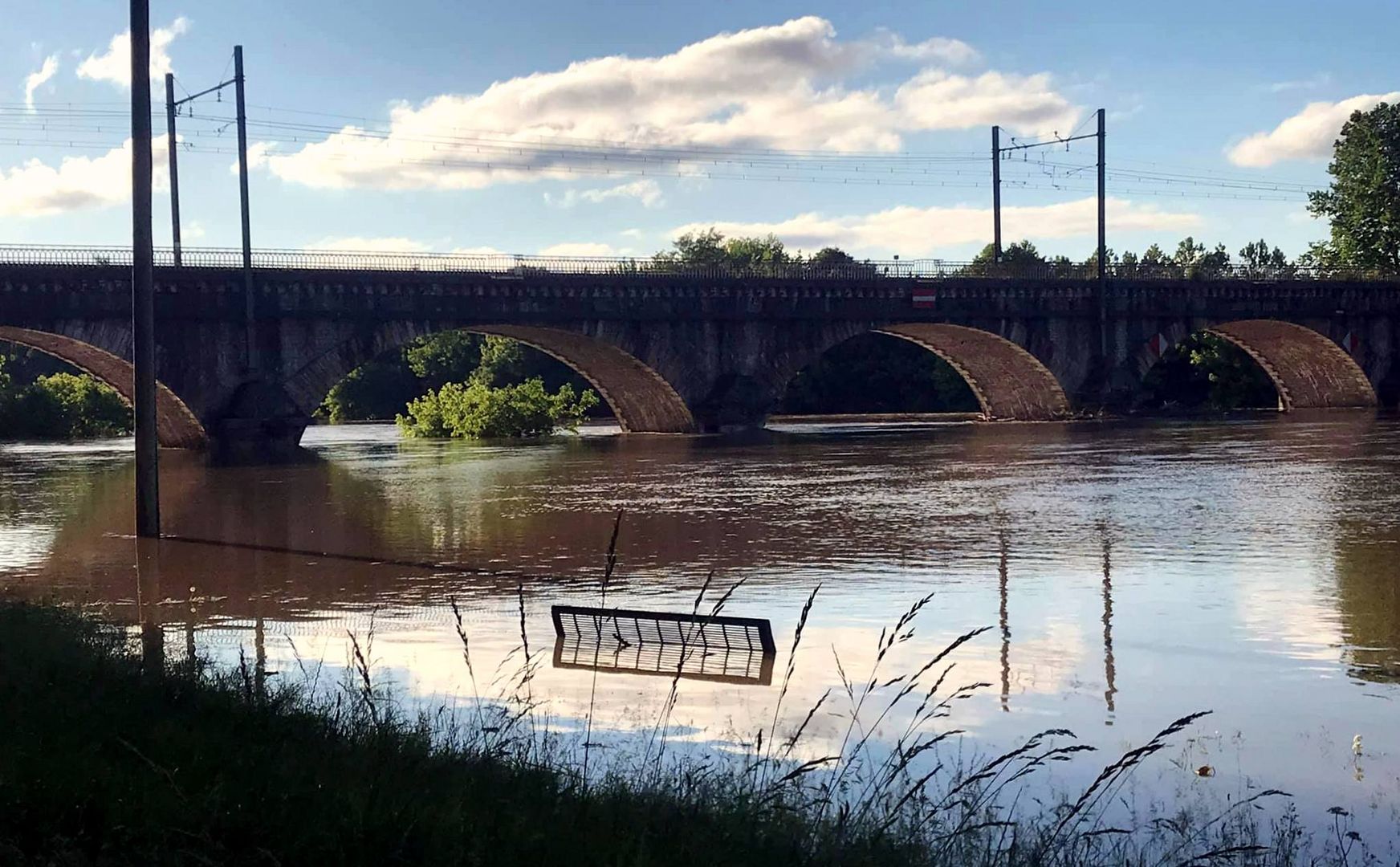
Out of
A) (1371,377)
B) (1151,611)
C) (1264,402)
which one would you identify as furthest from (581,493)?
(1264,402)

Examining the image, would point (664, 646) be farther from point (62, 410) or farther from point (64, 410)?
point (64, 410)

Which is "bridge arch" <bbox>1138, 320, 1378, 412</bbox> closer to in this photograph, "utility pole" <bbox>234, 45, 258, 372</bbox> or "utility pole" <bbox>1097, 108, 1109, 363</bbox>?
"utility pole" <bbox>1097, 108, 1109, 363</bbox>

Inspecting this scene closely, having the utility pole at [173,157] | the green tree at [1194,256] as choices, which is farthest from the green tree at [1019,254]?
the utility pole at [173,157]

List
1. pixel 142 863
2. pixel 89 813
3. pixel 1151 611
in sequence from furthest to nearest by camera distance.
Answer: pixel 1151 611 < pixel 89 813 < pixel 142 863

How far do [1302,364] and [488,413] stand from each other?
40109 millimetres

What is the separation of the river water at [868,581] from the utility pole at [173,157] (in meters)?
16.9

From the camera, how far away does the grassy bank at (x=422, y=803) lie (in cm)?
532

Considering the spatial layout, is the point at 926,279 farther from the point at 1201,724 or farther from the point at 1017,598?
the point at 1201,724

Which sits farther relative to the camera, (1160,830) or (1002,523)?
(1002,523)

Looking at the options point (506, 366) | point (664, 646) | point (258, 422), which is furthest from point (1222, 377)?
point (664, 646)

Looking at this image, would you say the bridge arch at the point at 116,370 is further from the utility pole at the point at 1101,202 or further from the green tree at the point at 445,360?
the green tree at the point at 445,360

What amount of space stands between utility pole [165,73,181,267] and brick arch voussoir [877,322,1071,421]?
2541cm

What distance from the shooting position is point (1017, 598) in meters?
13.1

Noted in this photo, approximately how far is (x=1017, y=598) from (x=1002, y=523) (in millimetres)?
6890
